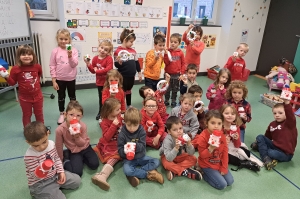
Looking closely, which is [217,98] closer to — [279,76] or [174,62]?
[174,62]

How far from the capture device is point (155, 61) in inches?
147

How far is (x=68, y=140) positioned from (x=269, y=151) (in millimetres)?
2311

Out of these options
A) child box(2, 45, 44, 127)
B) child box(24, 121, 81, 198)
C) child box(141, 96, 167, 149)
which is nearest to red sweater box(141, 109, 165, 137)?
child box(141, 96, 167, 149)

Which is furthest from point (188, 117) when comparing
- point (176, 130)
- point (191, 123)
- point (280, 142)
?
point (280, 142)

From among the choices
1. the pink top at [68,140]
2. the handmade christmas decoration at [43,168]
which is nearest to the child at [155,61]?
the pink top at [68,140]

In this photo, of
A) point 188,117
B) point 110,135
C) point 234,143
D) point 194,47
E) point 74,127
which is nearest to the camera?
point 74,127

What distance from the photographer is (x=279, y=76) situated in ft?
17.2

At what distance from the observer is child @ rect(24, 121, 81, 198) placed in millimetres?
1897

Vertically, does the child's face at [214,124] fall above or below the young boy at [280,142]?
above

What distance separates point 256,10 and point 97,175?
581 cm

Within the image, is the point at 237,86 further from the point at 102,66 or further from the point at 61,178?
the point at 61,178

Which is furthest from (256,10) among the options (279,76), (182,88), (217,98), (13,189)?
(13,189)

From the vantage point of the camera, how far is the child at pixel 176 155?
2404mm

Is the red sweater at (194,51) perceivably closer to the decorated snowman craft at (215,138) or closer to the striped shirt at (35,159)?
the decorated snowman craft at (215,138)
